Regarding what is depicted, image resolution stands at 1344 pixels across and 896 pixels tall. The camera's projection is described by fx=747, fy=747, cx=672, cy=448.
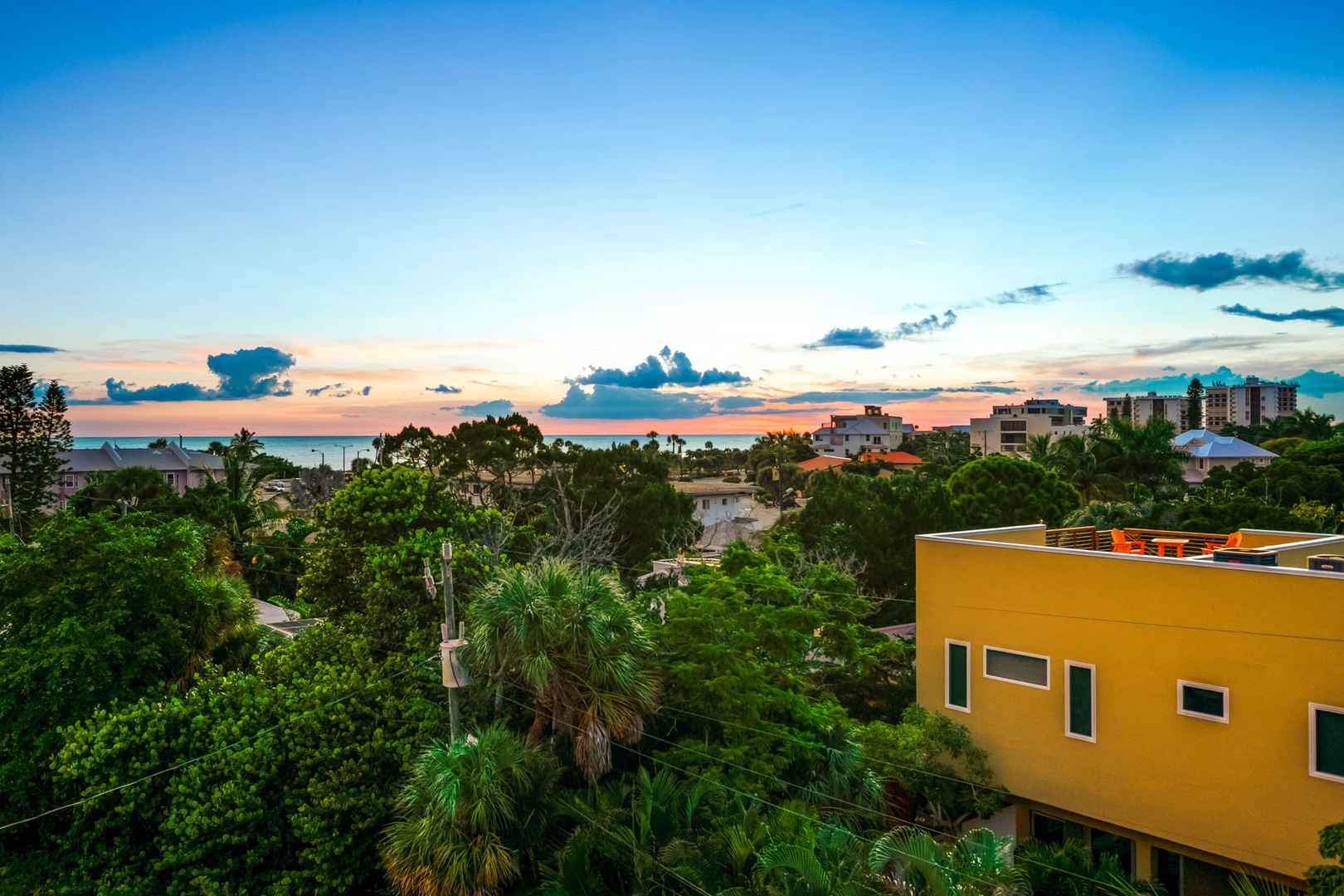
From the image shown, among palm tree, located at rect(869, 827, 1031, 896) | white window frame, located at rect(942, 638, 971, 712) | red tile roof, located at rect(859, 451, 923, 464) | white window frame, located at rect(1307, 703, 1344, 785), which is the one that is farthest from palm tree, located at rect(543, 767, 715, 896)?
red tile roof, located at rect(859, 451, 923, 464)

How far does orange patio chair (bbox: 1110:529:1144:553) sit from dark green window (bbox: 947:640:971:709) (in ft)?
12.4

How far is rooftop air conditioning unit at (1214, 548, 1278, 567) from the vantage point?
10312mm

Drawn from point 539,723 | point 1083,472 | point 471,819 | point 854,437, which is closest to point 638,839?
point 471,819

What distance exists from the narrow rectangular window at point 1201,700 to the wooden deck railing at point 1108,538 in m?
3.71

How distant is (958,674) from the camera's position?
13.0 m

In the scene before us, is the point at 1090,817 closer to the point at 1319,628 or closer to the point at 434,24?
the point at 1319,628

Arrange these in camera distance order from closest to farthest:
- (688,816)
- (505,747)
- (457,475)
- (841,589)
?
(688,816) < (505,747) < (841,589) < (457,475)

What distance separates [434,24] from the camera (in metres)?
17.7

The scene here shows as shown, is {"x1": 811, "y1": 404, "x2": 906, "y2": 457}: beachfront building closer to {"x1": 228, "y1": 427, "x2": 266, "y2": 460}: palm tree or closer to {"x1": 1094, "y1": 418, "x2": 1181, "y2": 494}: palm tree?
{"x1": 1094, "y1": 418, "x2": 1181, "y2": 494}: palm tree

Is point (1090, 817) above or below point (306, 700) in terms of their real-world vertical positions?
below

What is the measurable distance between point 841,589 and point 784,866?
13.7 meters

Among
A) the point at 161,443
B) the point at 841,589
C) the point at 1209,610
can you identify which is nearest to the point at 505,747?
the point at 1209,610

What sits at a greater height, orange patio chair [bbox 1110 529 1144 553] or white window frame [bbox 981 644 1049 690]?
orange patio chair [bbox 1110 529 1144 553]

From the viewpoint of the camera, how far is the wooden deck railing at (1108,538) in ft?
45.4
